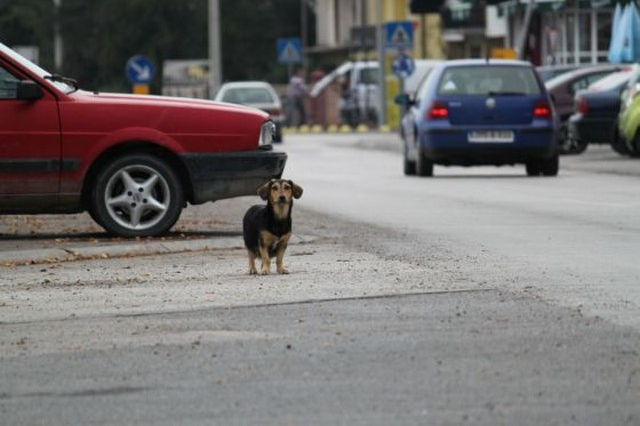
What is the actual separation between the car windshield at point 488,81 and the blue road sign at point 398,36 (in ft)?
69.6

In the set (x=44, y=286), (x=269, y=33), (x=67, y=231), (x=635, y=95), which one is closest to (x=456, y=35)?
(x=269, y=33)

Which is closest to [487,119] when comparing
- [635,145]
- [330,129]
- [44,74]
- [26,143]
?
[635,145]

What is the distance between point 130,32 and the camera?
73.7 m

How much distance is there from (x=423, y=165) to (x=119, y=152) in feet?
38.9

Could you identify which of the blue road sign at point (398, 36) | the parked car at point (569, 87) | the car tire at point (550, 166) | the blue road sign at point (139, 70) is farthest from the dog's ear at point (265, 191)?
the blue road sign at point (398, 36)

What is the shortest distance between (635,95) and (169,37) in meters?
47.6

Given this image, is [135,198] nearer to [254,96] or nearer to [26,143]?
[26,143]

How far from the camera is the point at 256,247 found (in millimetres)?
12180

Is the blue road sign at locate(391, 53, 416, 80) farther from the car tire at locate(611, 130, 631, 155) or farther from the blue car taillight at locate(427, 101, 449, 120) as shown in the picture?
the blue car taillight at locate(427, 101, 449, 120)

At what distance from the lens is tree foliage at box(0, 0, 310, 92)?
2869 inches

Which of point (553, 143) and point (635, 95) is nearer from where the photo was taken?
point (553, 143)

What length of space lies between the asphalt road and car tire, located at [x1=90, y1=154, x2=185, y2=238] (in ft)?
0.95

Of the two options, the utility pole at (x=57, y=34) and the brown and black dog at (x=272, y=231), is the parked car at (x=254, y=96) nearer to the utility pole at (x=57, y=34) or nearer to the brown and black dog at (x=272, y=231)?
the utility pole at (x=57, y=34)

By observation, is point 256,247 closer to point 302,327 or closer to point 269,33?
point 302,327
